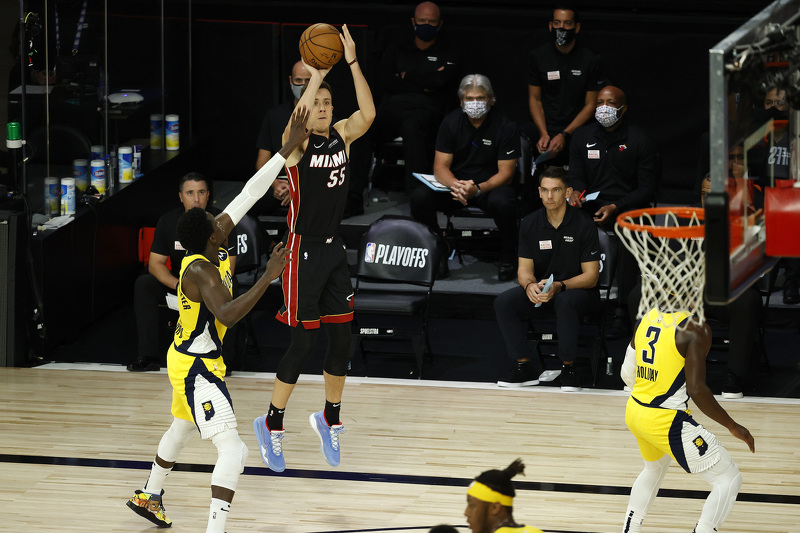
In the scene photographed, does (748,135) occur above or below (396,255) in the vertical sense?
above

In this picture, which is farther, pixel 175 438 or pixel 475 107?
pixel 475 107

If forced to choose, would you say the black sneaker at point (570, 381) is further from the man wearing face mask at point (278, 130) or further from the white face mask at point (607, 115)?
the man wearing face mask at point (278, 130)

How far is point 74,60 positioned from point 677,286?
5.96 metres

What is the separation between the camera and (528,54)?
11.4 meters

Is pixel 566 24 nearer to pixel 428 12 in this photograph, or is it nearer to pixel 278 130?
pixel 428 12

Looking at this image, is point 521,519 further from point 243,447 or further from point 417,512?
point 243,447

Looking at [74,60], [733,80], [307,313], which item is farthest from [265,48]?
[733,80]

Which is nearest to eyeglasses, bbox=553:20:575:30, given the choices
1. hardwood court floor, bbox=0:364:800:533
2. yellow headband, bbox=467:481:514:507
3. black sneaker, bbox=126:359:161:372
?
hardwood court floor, bbox=0:364:800:533

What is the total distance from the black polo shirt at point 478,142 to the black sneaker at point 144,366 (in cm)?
304

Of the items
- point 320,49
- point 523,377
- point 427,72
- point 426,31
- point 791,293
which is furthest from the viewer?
point 427,72

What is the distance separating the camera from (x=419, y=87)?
10.7 meters

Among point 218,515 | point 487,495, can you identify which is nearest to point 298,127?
point 218,515

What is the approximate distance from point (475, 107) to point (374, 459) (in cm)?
381

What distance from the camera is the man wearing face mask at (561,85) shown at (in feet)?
33.7
